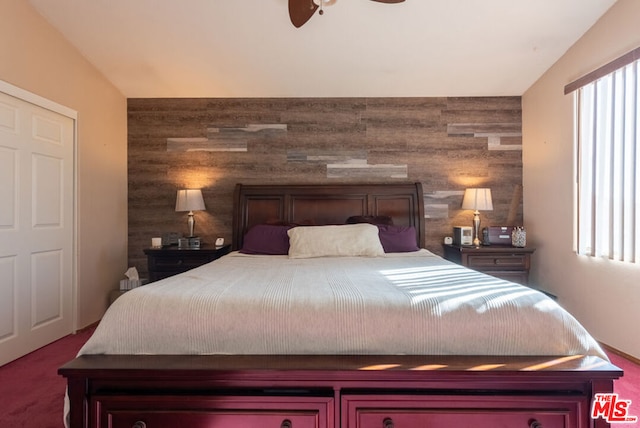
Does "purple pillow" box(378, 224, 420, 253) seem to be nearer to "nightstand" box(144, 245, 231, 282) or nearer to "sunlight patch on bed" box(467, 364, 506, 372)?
"nightstand" box(144, 245, 231, 282)

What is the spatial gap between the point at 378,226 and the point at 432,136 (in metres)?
1.32

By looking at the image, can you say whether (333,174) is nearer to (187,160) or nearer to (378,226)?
(378,226)

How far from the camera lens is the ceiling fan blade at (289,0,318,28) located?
2115mm

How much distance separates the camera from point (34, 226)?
2.77m

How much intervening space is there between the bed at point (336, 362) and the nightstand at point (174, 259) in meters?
Answer: 1.90

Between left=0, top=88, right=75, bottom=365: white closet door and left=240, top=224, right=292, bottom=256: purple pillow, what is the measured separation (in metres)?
1.59

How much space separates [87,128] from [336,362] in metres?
3.33

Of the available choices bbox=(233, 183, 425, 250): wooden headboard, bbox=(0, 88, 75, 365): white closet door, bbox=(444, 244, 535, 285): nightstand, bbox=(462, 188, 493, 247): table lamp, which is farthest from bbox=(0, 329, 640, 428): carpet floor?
bbox=(233, 183, 425, 250): wooden headboard

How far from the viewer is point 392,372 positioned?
1247 mm

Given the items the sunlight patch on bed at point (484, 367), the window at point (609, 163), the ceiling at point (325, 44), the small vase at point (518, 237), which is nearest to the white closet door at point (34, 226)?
the ceiling at point (325, 44)

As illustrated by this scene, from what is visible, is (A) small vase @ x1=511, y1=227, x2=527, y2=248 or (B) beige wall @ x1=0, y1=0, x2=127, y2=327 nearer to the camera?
(B) beige wall @ x1=0, y1=0, x2=127, y2=327

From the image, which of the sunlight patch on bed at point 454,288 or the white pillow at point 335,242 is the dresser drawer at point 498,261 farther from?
the sunlight patch on bed at point 454,288

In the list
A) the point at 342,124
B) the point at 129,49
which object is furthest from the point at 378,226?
the point at 129,49

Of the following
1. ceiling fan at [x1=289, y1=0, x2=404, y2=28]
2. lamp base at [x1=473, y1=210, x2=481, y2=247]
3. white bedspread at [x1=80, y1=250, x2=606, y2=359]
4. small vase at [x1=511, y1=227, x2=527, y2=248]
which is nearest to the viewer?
white bedspread at [x1=80, y1=250, x2=606, y2=359]
